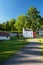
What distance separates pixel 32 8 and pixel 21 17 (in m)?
6.95

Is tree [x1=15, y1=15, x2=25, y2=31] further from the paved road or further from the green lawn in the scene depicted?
the paved road

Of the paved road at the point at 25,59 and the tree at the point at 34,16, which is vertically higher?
the tree at the point at 34,16

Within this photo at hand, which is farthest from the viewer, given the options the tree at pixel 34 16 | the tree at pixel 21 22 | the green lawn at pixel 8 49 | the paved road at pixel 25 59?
the tree at pixel 21 22

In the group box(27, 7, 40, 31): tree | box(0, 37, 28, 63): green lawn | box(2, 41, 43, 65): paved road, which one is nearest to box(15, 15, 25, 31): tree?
box(27, 7, 40, 31): tree

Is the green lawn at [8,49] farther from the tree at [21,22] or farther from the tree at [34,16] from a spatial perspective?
the tree at [21,22]

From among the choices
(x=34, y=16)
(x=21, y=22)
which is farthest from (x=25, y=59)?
(x=21, y=22)

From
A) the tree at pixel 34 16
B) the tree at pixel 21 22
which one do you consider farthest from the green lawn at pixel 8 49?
the tree at pixel 21 22

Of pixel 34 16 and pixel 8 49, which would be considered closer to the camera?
pixel 8 49

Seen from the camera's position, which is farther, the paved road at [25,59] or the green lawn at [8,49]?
the green lawn at [8,49]

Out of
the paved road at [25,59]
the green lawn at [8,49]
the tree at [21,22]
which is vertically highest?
the tree at [21,22]

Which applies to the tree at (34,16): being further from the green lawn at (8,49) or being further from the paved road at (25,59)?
the paved road at (25,59)

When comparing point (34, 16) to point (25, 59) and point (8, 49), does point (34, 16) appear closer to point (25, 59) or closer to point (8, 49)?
point (8, 49)

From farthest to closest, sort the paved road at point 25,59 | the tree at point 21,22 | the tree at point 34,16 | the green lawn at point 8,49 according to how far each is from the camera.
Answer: the tree at point 21,22, the tree at point 34,16, the green lawn at point 8,49, the paved road at point 25,59

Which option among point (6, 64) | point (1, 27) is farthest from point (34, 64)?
point (1, 27)
